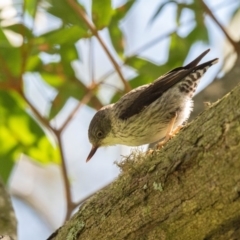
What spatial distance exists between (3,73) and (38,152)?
0.80m

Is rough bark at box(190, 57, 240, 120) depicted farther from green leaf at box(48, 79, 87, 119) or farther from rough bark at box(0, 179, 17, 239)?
rough bark at box(0, 179, 17, 239)

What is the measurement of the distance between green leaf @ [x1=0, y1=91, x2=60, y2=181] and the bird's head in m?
0.39

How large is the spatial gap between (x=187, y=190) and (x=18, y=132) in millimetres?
2495

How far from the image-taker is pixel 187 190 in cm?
214

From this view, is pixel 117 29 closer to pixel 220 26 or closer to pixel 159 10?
pixel 159 10

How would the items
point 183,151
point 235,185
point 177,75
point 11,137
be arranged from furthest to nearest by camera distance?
point 11,137 → point 177,75 → point 183,151 → point 235,185

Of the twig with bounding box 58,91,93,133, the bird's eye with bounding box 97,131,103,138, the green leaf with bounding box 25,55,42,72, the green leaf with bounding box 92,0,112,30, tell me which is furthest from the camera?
the bird's eye with bounding box 97,131,103,138

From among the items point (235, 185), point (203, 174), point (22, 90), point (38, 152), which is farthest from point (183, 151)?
point (38, 152)

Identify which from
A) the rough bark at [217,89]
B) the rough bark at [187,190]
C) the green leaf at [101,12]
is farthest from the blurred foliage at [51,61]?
the rough bark at [187,190]

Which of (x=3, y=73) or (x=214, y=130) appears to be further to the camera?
(x=3, y=73)

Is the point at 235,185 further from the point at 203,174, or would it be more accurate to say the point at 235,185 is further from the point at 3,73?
the point at 3,73

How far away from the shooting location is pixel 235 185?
6.50 ft

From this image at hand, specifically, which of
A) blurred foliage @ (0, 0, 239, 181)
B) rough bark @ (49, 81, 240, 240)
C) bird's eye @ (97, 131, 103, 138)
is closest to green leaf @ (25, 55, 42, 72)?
blurred foliage @ (0, 0, 239, 181)

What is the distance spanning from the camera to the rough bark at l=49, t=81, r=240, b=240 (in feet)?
6.64
